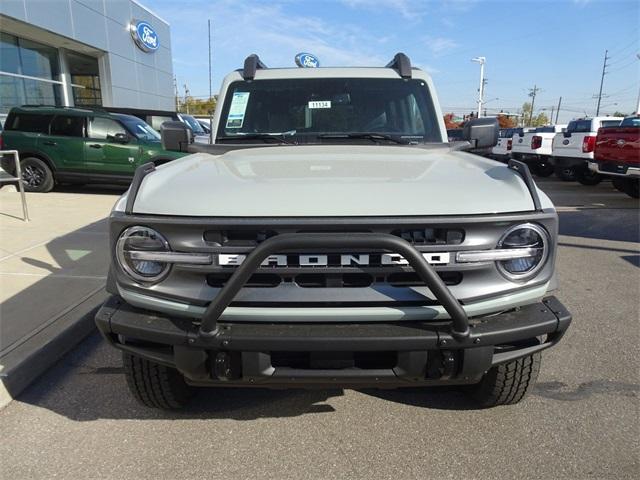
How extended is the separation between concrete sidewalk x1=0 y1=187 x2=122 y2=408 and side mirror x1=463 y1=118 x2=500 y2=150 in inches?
127

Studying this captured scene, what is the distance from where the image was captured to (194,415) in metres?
2.74

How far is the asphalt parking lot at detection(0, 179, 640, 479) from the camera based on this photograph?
2332 millimetres

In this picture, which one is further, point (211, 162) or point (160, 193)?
point (211, 162)

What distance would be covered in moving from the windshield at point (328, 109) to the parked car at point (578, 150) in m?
10.6

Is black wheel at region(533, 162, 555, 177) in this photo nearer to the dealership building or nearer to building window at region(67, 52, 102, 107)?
the dealership building

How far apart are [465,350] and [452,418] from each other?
93cm

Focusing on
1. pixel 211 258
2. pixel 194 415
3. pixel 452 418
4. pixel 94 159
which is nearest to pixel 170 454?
pixel 194 415

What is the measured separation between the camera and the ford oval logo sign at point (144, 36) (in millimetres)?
22188

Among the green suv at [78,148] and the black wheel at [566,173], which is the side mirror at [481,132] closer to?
the green suv at [78,148]

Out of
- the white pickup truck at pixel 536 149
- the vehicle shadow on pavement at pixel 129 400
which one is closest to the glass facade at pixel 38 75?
the vehicle shadow on pavement at pixel 129 400

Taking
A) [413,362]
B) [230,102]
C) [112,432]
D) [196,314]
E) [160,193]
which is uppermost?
[230,102]

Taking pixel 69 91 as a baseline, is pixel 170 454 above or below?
below

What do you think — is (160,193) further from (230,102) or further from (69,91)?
(69,91)

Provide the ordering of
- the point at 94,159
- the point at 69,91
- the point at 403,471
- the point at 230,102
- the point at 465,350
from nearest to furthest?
the point at 465,350, the point at 403,471, the point at 230,102, the point at 94,159, the point at 69,91
